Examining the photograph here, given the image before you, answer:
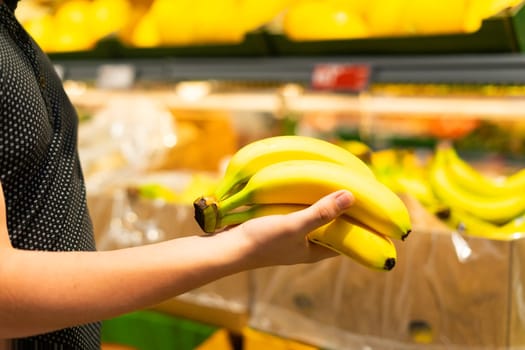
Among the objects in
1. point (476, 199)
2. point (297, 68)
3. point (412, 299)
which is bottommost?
point (412, 299)

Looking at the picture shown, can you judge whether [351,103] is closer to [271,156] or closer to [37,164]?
[271,156]

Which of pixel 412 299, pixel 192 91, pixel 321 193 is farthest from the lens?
pixel 192 91

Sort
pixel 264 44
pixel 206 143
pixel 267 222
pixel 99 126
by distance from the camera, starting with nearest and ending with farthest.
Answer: pixel 267 222, pixel 264 44, pixel 99 126, pixel 206 143

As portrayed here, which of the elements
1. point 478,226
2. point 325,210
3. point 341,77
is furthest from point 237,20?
point 325,210

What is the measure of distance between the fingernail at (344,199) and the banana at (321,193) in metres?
0.06

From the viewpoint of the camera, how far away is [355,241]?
85 cm

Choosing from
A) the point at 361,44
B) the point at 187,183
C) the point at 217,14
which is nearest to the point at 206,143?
the point at 187,183

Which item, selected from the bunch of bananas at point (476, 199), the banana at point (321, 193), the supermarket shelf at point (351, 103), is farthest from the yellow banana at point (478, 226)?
the banana at point (321, 193)

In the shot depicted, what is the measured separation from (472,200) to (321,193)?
858mm

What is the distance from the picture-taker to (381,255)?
0.83 meters

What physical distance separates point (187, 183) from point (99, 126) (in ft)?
1.54

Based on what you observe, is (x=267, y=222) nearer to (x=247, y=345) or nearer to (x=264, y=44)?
(x=247, y=345)

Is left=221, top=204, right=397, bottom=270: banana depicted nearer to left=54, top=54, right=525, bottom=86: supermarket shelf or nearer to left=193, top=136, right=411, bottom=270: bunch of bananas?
left=193, top=136, right=411, bottom=270: bunch of bananas

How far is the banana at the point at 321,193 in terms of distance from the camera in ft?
2.79
